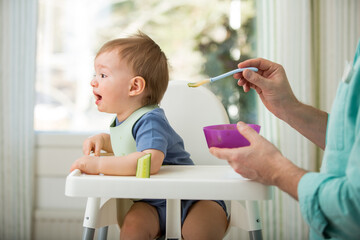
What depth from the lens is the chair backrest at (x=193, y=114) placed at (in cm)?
152

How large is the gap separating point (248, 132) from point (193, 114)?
1.89 ft

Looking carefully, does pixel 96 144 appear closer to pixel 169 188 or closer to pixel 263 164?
pixel 169 188

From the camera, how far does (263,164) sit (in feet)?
3.04


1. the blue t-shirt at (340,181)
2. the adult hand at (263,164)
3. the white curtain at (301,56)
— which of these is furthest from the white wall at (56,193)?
the blue t-shirt at (340,181)

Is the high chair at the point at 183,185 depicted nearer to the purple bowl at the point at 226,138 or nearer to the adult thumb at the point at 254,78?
the purple bowl at the point at 226,138

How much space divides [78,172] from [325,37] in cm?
182

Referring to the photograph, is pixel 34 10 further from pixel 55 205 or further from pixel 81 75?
pixel 55 205

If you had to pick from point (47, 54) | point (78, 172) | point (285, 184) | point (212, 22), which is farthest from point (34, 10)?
point (285, 184)

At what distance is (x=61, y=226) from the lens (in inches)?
100

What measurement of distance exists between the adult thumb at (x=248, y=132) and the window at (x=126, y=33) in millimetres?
1650

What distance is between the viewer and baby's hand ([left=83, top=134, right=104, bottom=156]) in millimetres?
1354

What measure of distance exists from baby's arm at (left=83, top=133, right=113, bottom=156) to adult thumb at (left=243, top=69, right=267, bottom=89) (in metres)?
0.53

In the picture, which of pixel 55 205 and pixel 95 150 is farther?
pixel 55 205

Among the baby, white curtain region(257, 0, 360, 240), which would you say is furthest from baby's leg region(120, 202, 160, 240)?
white curtain region(257, 0, 360, 240)
